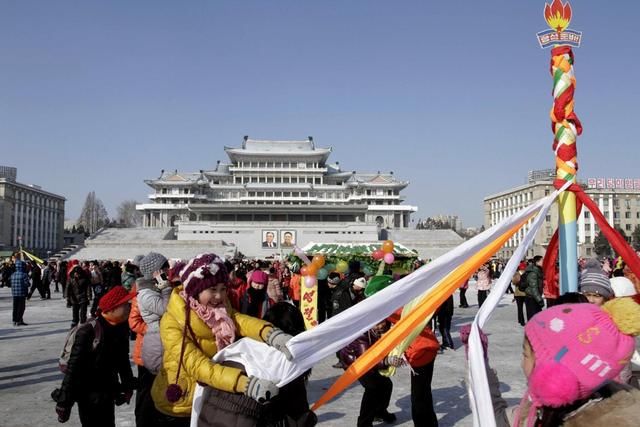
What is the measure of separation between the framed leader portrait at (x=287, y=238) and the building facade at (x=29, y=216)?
3993cm

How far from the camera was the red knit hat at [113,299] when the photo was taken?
356 cm

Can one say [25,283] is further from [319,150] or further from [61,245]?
[61,245]

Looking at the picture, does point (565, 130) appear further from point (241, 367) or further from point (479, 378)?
point (241, 367)

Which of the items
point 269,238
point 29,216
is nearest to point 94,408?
point 269,238

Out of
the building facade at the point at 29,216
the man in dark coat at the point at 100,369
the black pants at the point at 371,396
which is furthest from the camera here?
the building facade at the point at 29,216

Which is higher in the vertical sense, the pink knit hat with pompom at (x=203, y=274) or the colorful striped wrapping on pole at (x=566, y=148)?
the colorful striped wrapping on pole at (x=566, y=148)

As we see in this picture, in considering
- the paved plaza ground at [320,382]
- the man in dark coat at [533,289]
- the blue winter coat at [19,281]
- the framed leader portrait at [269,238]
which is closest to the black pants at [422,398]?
the paved plaza ground at [320,382]

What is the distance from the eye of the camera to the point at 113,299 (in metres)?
3.60

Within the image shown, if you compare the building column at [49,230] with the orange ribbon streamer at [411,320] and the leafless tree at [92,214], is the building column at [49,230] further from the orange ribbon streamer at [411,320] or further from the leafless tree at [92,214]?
the orange ribbon streamer at [411,320]

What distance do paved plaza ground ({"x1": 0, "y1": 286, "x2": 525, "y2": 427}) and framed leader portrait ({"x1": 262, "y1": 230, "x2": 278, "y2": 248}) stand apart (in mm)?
37230

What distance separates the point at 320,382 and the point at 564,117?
452 centimetres

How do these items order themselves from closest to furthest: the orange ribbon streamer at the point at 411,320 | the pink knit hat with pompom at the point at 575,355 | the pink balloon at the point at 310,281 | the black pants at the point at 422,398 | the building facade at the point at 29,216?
the pink knit hat with pompom at the point at 575,355 → the orange ribbon streamer at the point at 411,320 → the black pants at the point at 422,398 → the pink balloon at the point at 310,281 → the building facade at the point at 29,216

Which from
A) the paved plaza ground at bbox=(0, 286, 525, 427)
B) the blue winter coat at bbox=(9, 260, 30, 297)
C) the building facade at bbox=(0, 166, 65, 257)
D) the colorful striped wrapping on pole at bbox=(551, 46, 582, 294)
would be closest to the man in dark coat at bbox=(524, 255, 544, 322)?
the paved plaza ground at bbox=(0, 286, 525, 427)

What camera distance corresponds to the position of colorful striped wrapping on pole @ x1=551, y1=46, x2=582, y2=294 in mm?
3506
